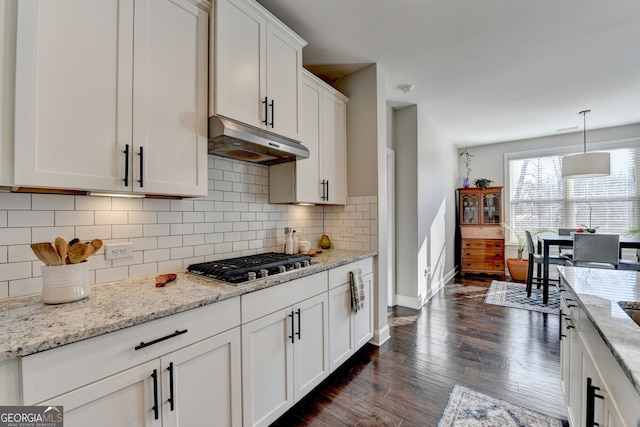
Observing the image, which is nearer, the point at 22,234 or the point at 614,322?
the point at 614,322

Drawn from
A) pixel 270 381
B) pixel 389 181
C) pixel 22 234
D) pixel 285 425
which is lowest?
pixel 285 425

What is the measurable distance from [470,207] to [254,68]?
5.28 meters

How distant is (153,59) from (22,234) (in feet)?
3.34

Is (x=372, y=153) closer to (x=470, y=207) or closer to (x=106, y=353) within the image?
(x=106, y=353)

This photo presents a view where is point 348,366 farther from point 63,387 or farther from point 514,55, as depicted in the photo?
point 514,55

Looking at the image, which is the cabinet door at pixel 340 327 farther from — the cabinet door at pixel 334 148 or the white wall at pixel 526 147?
the white wall at pixel 526 147

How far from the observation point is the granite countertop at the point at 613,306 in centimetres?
74

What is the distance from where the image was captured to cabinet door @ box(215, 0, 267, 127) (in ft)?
5.26

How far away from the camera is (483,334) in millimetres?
2859

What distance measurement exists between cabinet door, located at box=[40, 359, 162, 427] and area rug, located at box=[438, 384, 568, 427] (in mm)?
1626

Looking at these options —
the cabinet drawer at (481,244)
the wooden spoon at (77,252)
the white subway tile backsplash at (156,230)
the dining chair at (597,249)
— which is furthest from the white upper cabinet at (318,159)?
the cabinet drawer at (481,244)

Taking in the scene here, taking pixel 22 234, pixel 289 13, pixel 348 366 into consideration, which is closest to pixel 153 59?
pixel 22 234

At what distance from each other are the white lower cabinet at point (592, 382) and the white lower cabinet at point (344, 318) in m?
1.36

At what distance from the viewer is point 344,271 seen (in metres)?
2.21
